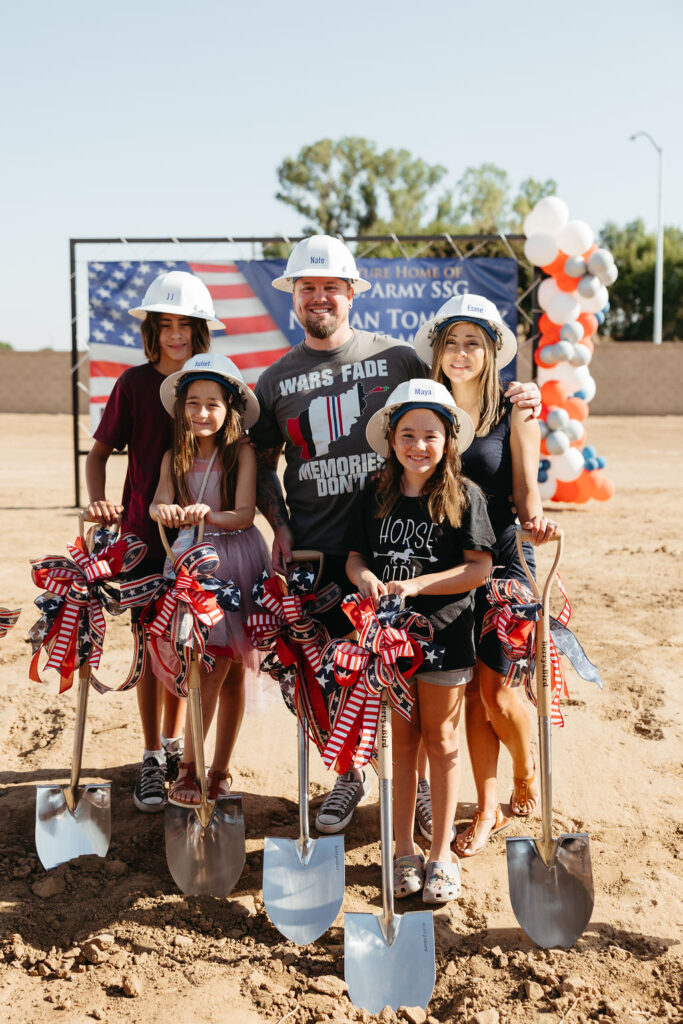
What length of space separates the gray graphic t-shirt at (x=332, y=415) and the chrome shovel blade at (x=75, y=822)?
124 cm

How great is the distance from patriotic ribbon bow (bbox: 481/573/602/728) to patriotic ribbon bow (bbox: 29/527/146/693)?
1.37 m

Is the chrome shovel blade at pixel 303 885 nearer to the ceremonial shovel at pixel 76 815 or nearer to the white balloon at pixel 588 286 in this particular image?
the ceremonial shovel at pixel 76 815

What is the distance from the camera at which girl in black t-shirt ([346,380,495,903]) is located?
3004mm

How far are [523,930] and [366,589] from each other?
47.9 inches

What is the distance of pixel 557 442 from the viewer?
31.6ft

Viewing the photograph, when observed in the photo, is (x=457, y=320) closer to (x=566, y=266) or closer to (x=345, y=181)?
(x=566, y=266)

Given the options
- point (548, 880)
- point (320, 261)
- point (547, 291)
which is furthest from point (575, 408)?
point (548, 880)

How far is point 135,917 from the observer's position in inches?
121

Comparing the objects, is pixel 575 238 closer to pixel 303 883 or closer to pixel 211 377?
pixel 211 377

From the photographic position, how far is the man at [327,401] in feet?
11.5

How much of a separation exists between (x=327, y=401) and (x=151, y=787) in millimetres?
1775

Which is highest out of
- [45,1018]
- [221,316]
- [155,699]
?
[221,316]

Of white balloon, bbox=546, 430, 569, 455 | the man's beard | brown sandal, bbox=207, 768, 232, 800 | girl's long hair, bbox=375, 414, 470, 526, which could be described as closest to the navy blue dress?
girl's long hair, bbox=375, 414, 470, 526

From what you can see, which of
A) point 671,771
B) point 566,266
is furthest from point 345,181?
point 671,771
